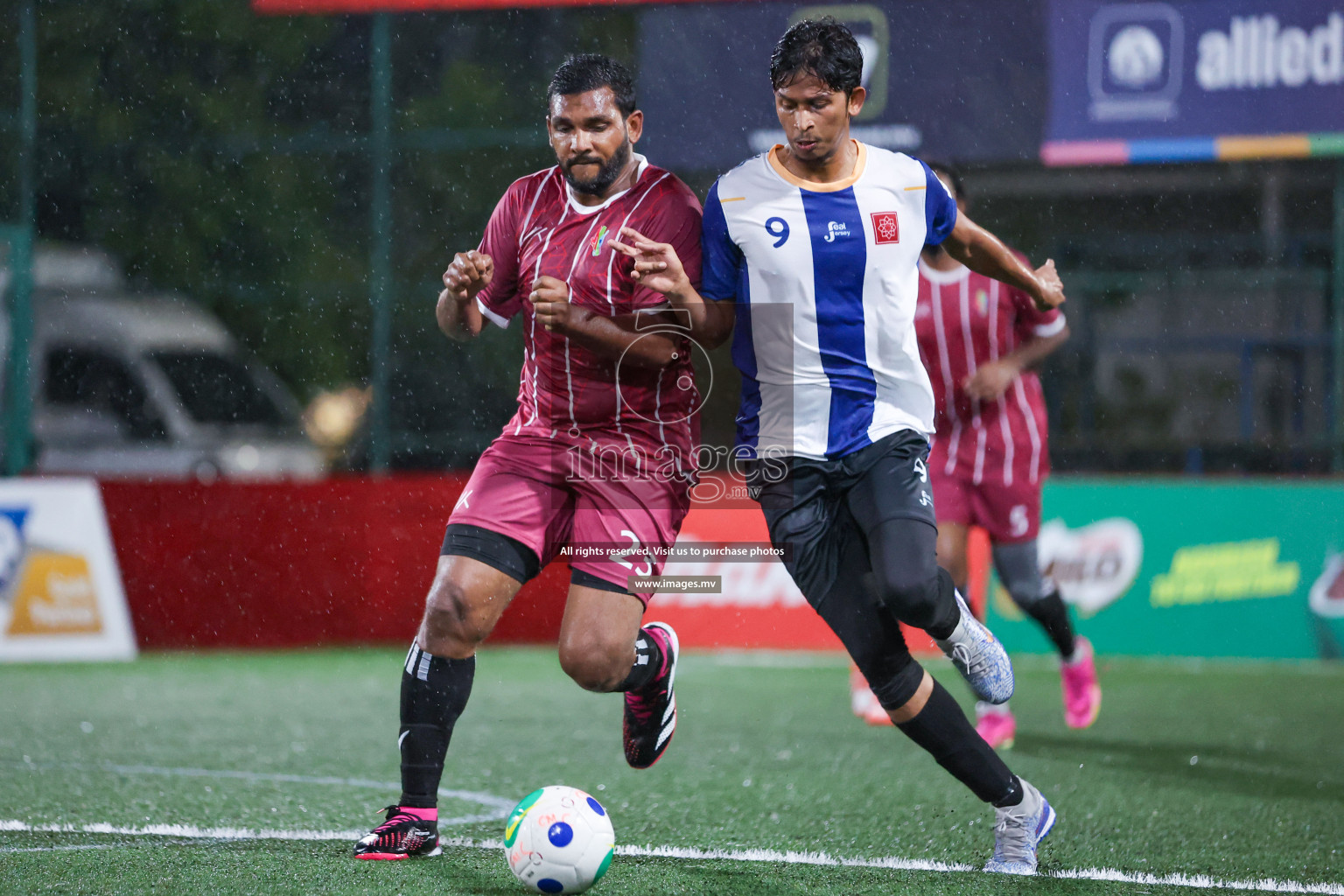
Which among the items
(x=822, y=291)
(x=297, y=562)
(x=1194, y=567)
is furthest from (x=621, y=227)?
(x=1194, y=567)

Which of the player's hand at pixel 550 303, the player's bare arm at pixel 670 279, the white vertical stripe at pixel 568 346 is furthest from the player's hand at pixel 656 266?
the white vertical stripe at pixel 568 346

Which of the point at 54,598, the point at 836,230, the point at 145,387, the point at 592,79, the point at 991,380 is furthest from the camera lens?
the point at 145,387

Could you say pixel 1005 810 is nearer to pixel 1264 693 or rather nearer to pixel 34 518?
pixel 1264 693

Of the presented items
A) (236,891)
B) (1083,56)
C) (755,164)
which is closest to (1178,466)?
(1083,56)

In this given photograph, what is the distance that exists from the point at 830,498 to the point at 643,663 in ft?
2.66

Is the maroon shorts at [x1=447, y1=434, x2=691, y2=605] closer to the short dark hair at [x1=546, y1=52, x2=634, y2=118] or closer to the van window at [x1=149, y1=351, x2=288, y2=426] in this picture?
the short dark hair at [x1=546, y1=52, x2=634, y2=118]

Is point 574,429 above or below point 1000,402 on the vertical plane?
above

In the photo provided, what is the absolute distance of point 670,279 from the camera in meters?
3.55

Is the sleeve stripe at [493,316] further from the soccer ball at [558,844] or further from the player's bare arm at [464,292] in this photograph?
the soccer ball at [558,844]

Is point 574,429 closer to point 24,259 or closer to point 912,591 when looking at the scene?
point 912,591

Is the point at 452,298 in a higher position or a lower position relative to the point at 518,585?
higher

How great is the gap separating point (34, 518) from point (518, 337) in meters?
3.18

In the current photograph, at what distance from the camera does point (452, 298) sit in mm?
3889

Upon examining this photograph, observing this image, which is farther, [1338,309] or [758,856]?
[1338,309]
